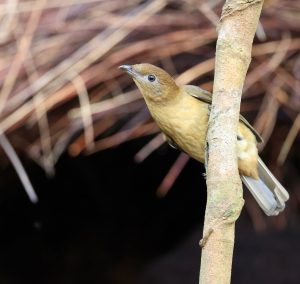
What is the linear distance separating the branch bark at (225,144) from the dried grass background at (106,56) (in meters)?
0.59

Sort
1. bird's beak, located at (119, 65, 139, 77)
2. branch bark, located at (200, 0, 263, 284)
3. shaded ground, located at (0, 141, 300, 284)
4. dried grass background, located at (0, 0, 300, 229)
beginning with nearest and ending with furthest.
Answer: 1. branch bark, located at (200, 0, 263, 284)
2. bird's beak, located at (119, 65, 139, 77)
3. dried grass background, located at (0, 0, 300, 229)
4. shaded ground, located at (0, 141, 300, 284)

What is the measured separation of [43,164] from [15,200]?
433 millimetres

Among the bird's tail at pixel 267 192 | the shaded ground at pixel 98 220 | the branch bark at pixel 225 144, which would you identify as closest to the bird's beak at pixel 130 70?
the bird's tail at pixel 267 192

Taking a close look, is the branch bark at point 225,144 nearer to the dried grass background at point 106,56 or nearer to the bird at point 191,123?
the bird at point 191,123

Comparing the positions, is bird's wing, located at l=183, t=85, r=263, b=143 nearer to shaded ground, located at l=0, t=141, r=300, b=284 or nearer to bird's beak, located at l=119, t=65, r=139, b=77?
bird's beak, located at l=119, t=65, r=139, b=77

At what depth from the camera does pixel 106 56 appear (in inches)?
51.5

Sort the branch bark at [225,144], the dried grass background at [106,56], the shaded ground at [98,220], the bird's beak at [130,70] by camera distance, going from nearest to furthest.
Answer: the branch bark at [225,144]
the bird's beak at [130,70]
the dried grass background at [106,56]
the shaded ground at [98,220]

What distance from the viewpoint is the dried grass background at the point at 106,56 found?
51.1 inches

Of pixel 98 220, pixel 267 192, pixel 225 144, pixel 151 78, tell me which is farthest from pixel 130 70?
pixel 98 220

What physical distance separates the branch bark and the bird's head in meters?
0.35

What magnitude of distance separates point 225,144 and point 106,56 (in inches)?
27.1

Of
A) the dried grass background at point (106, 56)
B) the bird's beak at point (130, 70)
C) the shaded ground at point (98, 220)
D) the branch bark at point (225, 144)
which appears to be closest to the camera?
the branch bark at point (225, 144)

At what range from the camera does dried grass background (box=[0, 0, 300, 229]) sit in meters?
1.30

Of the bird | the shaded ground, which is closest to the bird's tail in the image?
the bird
